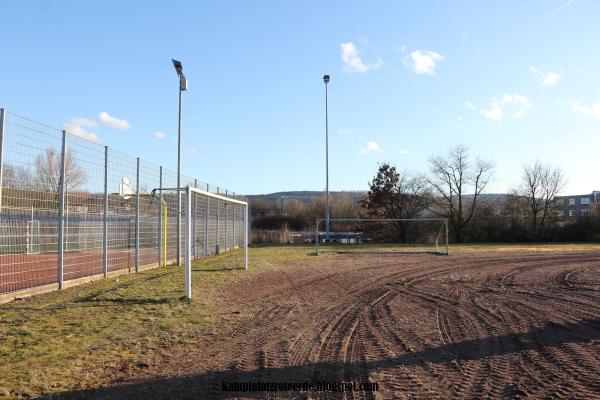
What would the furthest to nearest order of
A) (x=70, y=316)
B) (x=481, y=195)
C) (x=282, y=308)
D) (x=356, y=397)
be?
(x=481, y=195) → (x=282, y=308) → (x=70, y=316) → (x=356, y=397)

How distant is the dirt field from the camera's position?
4.43 metres

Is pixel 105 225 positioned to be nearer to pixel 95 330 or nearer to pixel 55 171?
pixel 55 171

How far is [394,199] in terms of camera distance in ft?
147

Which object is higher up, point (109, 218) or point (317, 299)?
point (109, 218)

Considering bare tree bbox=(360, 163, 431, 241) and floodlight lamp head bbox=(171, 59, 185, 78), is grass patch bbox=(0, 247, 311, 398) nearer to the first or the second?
floodlight lamp head bbox=(171, 59, 185, 78)

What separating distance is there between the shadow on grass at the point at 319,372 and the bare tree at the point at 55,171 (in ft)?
21.9

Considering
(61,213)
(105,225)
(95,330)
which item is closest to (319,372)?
(95,330)

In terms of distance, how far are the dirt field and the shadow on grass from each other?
12 millimetres

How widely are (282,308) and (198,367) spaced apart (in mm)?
3820

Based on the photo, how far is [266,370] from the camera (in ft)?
16.3

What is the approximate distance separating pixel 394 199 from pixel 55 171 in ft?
123

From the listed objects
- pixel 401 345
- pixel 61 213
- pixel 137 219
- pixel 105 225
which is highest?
pixel 61 213

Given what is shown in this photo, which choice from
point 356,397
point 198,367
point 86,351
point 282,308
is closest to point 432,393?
point 356,397

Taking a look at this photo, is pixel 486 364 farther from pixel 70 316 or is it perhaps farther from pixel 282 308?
pixel 70 316
